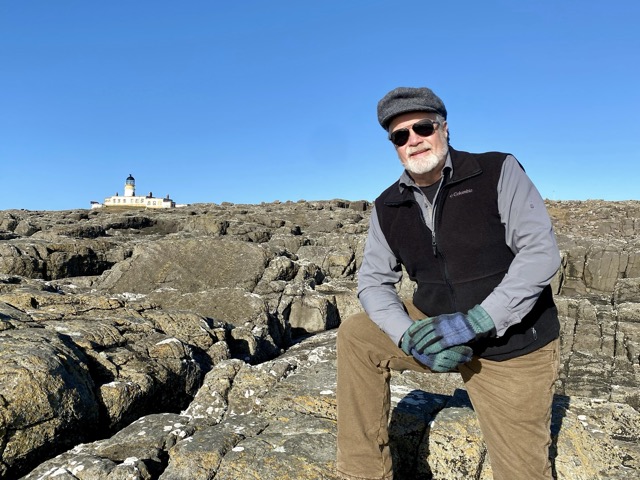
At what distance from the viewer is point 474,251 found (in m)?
4.19

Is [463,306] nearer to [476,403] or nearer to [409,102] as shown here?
[476,403]

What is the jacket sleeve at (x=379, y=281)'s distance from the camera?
444cm

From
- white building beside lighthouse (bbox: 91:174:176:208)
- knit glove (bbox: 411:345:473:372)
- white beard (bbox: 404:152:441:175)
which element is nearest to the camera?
knit glove (bbox: 411:345:473:372)

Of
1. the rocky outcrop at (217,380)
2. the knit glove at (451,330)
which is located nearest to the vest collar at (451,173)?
the knit glove at (451,330)

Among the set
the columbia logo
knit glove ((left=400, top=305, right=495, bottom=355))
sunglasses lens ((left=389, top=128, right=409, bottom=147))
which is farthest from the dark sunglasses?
knit glove ((left=400, top=305, right=495, bottom=355))

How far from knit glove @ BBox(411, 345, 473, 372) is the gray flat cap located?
2.08 metres

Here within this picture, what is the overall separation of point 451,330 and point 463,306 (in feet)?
1.66

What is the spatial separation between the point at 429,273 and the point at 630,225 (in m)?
47.3

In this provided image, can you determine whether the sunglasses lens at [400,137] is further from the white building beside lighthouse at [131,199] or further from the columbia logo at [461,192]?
the white building beside lighthouse at [131,199]

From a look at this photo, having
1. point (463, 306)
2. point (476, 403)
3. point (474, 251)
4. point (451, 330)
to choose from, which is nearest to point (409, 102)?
point (474, 251)

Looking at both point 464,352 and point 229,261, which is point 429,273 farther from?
point 229,261

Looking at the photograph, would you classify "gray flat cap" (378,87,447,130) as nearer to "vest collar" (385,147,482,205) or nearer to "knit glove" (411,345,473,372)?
"vest collar" (385,147,482,205)

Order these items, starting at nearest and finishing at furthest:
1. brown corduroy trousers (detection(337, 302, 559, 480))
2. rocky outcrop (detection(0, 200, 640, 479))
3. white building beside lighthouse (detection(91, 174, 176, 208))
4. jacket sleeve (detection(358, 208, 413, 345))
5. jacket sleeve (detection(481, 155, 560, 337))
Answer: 1. jacket sleeve (detection(481, 155, 560, 337))
2. brown corduroy trousers (detection(337, 302, 559, 480))
3. jacket sleeve (detection(358, 208, 413, 345))
4. rocky outcrop (detection(0, 200, 640, 479))
5. white building beside lighthouse (detection(91, 174, 176, 208))

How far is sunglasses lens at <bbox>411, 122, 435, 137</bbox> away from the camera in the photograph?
4.34 meters
